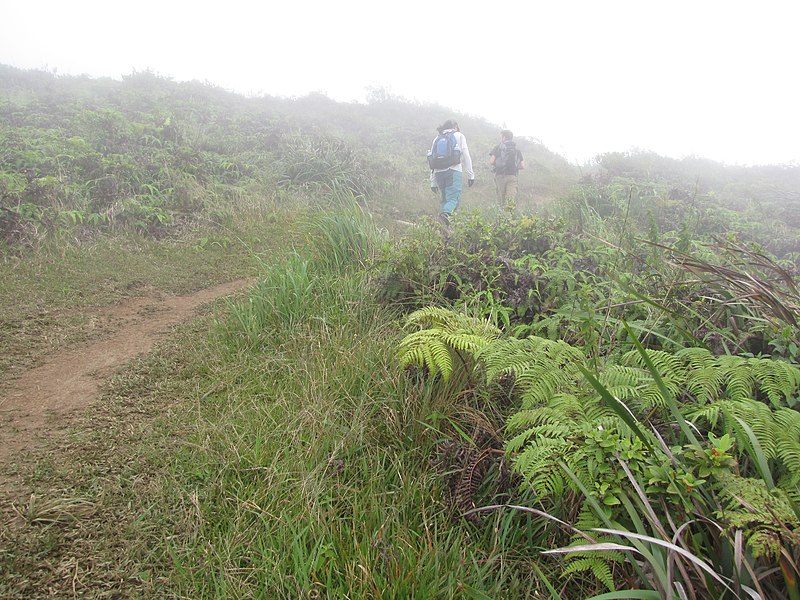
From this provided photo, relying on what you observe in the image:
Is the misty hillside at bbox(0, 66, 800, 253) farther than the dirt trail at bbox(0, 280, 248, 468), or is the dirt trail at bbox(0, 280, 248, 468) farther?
the misty hillside at bbox(0, 66, 800, 253)

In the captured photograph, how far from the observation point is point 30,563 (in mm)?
1774

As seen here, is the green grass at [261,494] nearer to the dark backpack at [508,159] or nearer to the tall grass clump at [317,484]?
the tall grass clump at [317,484]

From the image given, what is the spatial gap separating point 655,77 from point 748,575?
4465 cm

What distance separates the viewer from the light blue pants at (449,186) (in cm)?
906

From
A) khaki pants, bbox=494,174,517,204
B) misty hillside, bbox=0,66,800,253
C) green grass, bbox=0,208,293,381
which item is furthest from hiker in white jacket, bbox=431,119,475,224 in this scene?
green grass, bbox=0,208,293,381

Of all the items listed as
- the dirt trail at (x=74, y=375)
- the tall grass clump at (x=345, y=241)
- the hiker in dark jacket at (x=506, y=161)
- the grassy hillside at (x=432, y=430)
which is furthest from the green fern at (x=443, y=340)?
the hiker in dark jacket at (x=506, y=161)

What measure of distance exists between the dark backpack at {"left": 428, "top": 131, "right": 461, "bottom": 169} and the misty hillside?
1.36 meters

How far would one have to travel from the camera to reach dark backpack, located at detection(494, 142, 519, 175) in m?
10.1

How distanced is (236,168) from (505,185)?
18.7 feet

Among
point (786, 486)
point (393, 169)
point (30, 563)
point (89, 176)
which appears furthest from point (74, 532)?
point (393, 169)

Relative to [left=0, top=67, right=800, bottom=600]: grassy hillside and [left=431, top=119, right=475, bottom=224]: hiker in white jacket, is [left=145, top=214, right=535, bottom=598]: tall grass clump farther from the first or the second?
[left=431, top=119, right=475, bottom=224]: hiker in white jacket

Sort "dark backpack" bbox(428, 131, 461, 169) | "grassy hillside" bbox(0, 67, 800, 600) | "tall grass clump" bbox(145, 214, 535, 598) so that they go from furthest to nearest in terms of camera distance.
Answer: "dark backpack" bbox(428, 131, 461, 169) → "tall grass clump" bbox(145, 214, 535, 598) → "grassy hillside" bbox(0, 67, 800, 600)

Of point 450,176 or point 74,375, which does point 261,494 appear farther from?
point 450,176

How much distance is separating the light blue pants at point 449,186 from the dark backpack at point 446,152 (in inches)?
7.1
